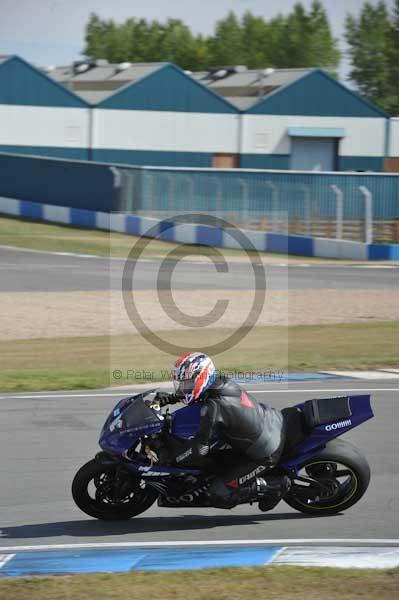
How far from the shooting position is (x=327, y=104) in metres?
59.5

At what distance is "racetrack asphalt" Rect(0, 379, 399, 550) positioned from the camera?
7941 mm

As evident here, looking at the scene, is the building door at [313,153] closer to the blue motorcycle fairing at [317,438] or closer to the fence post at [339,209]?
the fence post at [339,209]

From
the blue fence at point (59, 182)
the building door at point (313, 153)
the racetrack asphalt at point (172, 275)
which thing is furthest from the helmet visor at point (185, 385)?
the building door at point (313, 153)

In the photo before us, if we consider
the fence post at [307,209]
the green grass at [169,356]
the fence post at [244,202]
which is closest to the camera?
the green grass at [169,356]

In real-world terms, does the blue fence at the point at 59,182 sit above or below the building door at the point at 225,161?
below

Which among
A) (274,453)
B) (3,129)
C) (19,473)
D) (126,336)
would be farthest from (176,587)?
(3,129)

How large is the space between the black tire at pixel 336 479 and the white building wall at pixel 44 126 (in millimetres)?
43873

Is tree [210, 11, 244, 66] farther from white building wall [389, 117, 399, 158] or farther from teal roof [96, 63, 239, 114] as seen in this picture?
teal roof [96, 63, 239, 114]

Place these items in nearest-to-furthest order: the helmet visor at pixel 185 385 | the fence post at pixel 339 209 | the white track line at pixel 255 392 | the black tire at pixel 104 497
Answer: the helmet visor at pixel 185 385, the black tire at pixel 104 497, the white track line at pixel 255 392, the fence post at pixel 339 209

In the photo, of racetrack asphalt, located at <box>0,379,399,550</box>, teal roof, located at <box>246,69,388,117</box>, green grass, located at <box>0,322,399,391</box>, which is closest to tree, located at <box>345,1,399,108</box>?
teal roof, located at <box>246,69,388,117</box>

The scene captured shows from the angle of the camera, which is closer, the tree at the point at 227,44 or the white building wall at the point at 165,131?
the white building wall at the point at 165,131

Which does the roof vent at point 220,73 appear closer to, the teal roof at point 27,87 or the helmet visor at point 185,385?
the teal roof at point 27,87

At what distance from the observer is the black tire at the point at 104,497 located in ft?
26.5

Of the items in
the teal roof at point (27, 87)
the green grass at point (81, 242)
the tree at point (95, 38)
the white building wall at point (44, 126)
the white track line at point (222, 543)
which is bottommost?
the white track line at point (222, 543)
